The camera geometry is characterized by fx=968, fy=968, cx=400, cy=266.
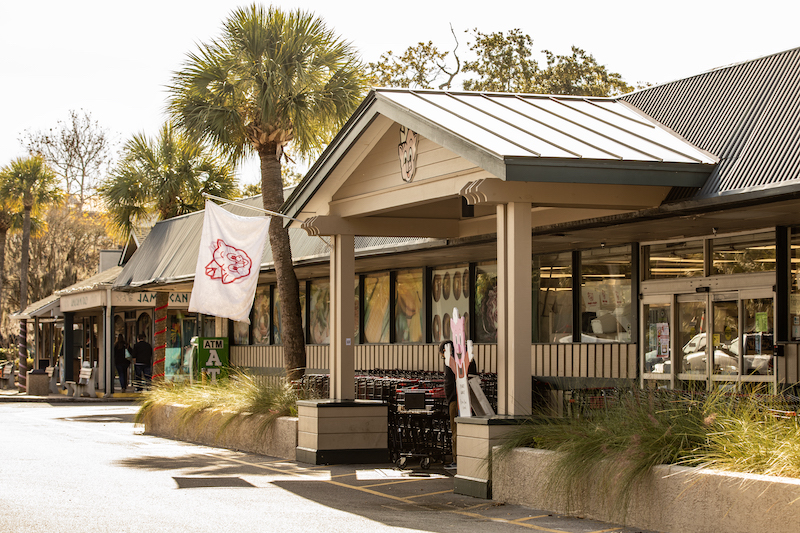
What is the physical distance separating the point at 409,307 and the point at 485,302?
260cm

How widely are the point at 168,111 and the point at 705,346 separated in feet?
35.3

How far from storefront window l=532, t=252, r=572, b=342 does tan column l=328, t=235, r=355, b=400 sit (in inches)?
169

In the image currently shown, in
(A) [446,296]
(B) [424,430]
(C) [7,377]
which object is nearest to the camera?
(B) [424,430]

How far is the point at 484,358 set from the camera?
18.2 meters

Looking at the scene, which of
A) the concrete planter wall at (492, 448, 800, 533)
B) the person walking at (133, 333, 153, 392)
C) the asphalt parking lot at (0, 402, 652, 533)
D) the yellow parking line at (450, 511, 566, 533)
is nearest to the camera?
the concrete planter wall at (492, 448, 800, 533)

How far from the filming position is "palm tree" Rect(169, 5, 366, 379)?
59.0 feet

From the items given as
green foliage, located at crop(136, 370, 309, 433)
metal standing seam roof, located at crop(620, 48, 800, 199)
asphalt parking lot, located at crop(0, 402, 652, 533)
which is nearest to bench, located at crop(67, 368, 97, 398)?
green foliage, located at crop(136, 370, 309, 433)

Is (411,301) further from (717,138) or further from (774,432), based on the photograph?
(774,432)

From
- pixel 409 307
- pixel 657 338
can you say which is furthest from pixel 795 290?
pixel 409 307

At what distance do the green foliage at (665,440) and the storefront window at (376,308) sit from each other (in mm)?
11946

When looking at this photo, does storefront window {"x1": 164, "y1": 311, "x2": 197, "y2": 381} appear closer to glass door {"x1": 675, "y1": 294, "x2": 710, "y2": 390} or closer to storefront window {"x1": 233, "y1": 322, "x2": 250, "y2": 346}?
storefront window {"x1": 233, "y1": 322, "x2": 250, "y2": 346}

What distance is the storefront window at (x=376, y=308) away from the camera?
2153 centimetres

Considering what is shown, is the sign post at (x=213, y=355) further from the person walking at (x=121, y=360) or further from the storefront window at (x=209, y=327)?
the person walking at (x=121, y=360)

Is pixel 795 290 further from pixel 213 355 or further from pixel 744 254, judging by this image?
pixel 213 355
